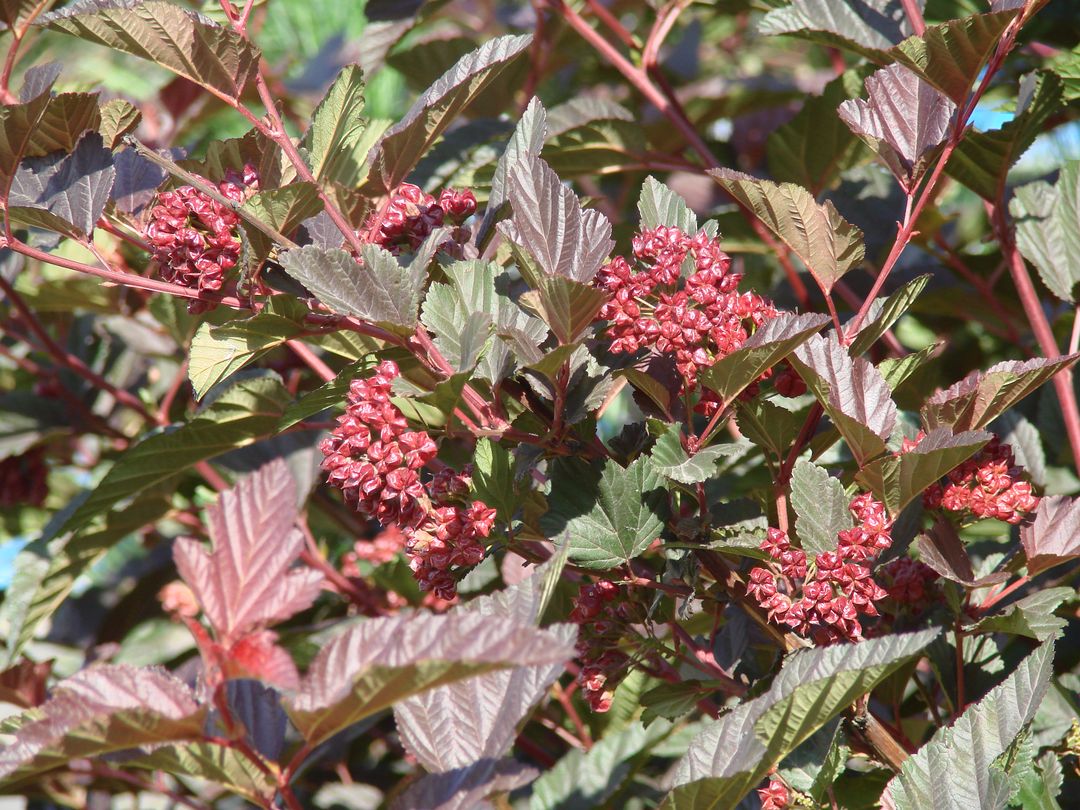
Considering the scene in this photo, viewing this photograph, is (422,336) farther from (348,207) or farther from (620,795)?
(620,795)

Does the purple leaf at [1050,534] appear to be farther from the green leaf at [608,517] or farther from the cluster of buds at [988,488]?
the green leaf at [608,517]

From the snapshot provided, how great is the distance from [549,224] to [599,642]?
1.15 feet

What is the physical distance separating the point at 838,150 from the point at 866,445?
0.85m

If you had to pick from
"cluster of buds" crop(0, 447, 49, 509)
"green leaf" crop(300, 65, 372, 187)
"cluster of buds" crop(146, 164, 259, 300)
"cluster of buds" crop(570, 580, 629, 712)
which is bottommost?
"cluster of buds" crop(0, 447, 49, 509)

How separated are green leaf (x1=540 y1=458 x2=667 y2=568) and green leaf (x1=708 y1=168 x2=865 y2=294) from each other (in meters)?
0.22

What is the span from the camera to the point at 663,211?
0.93 m

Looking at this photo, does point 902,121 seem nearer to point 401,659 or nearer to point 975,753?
point 975,753

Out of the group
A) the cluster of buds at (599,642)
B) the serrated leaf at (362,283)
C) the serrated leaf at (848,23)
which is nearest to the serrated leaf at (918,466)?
the cluster of buds at (599,642)

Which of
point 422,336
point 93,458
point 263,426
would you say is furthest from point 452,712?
point 93,458

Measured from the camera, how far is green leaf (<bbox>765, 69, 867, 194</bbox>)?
1538mm

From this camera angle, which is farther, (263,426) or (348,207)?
(263,426)

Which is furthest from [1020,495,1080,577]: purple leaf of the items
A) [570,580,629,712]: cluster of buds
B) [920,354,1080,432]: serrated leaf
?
[570,580,629,712]: cluster of buds

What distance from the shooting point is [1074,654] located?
130cm

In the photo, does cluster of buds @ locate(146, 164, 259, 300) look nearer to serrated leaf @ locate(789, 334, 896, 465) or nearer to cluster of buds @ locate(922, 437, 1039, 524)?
serrated leaf @ locate(789, 334, 896, 465)
